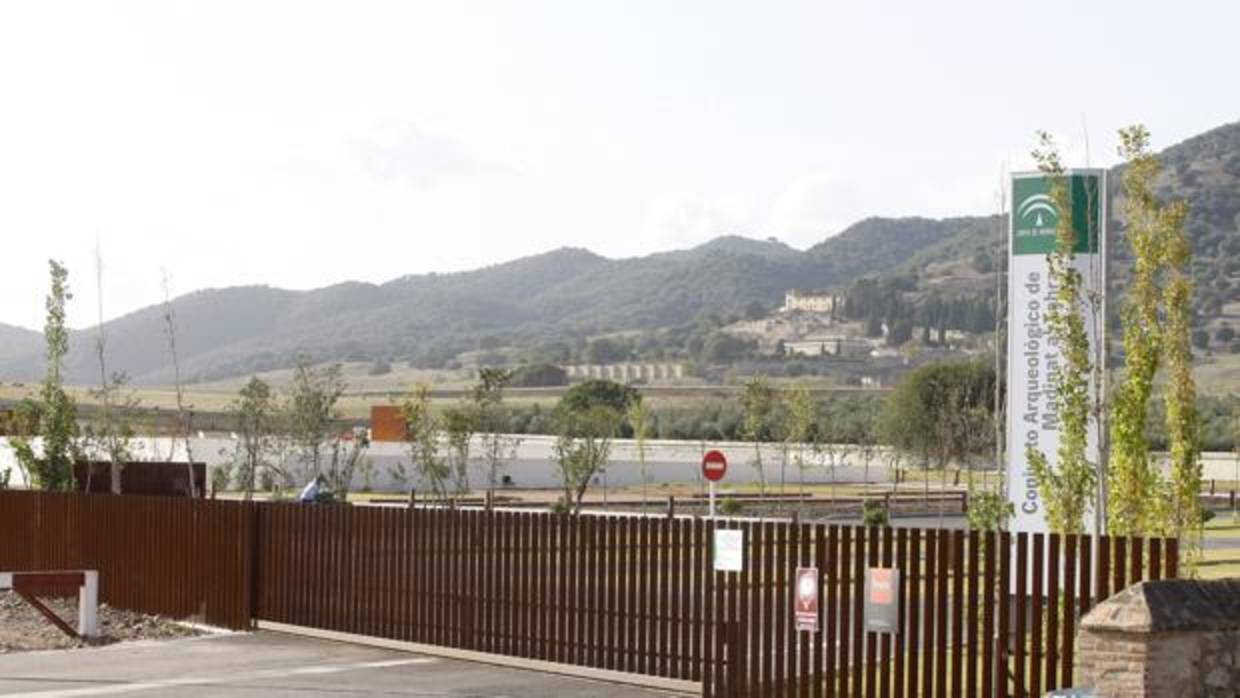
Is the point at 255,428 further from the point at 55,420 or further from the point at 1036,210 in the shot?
the point at 1036,210

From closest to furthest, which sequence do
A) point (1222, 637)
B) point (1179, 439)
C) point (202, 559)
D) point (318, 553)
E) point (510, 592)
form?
1. point (1222, 637)
2. point (1179, 439)
3. point (510, 592)
4. point (318, 553)
5. point (202, 559)

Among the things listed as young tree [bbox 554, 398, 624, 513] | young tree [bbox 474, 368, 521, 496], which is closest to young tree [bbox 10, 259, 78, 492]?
young tree [bbox 554, 398, 624, 513]

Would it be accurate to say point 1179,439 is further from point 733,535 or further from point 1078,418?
point 733,535

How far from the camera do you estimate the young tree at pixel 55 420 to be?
1309 inches

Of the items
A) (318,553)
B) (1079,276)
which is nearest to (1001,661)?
(1079,276)

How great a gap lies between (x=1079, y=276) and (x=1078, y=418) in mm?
1456

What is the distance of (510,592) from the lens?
19156 mm

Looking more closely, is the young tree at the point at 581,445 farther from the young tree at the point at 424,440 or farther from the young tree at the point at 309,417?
the young tree at the point at 309,417

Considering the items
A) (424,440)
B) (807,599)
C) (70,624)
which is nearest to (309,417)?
(424,440)

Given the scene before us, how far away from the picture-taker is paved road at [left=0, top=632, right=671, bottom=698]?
17.6 m

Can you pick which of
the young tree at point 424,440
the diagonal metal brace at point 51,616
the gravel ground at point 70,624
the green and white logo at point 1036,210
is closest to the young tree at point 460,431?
the young tree at point 424,440

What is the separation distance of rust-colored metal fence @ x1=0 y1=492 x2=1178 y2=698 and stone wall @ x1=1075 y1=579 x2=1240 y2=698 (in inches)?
45.3

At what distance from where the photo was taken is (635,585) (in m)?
17.8

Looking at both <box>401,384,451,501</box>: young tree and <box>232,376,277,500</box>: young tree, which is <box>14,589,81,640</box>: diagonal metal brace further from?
<box>232,376,277,500</box>: young tree
